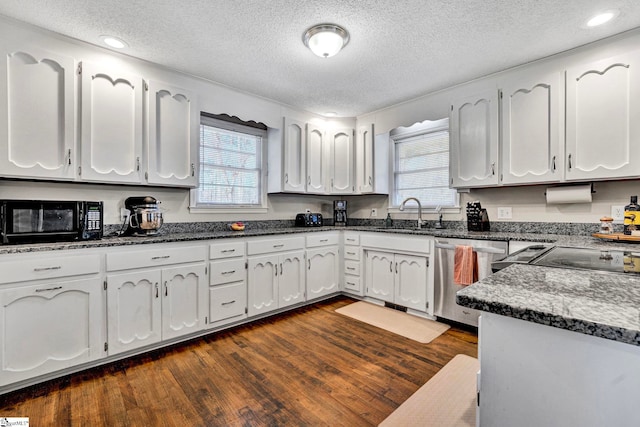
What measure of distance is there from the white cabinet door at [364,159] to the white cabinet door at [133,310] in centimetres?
258

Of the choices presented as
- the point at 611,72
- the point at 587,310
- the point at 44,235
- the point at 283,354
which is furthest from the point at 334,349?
the point at 611,72

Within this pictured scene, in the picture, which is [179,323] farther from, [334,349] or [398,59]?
[398,59]

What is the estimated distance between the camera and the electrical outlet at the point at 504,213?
115 inches

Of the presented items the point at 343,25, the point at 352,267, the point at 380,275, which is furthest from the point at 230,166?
the point at 380,275

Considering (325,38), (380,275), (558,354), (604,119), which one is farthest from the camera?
(380,275)

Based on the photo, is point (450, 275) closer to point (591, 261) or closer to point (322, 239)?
point (322, 239)

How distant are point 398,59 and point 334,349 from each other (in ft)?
8.10

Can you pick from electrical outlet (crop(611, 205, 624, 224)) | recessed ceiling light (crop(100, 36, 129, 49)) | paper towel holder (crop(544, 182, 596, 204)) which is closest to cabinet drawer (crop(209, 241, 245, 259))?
recessed ceiling light (crop(100, 36, 129, 49))

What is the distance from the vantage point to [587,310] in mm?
590

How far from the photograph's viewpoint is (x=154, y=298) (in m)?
2.27

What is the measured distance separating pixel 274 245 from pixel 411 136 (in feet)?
7.40

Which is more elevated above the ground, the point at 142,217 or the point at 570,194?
the point at 570,194

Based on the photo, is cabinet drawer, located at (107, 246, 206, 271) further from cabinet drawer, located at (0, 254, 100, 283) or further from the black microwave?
the black microwave

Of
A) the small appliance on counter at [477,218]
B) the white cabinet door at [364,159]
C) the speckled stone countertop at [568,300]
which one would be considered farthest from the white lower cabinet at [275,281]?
the speckled stone countertop at [568,300]
